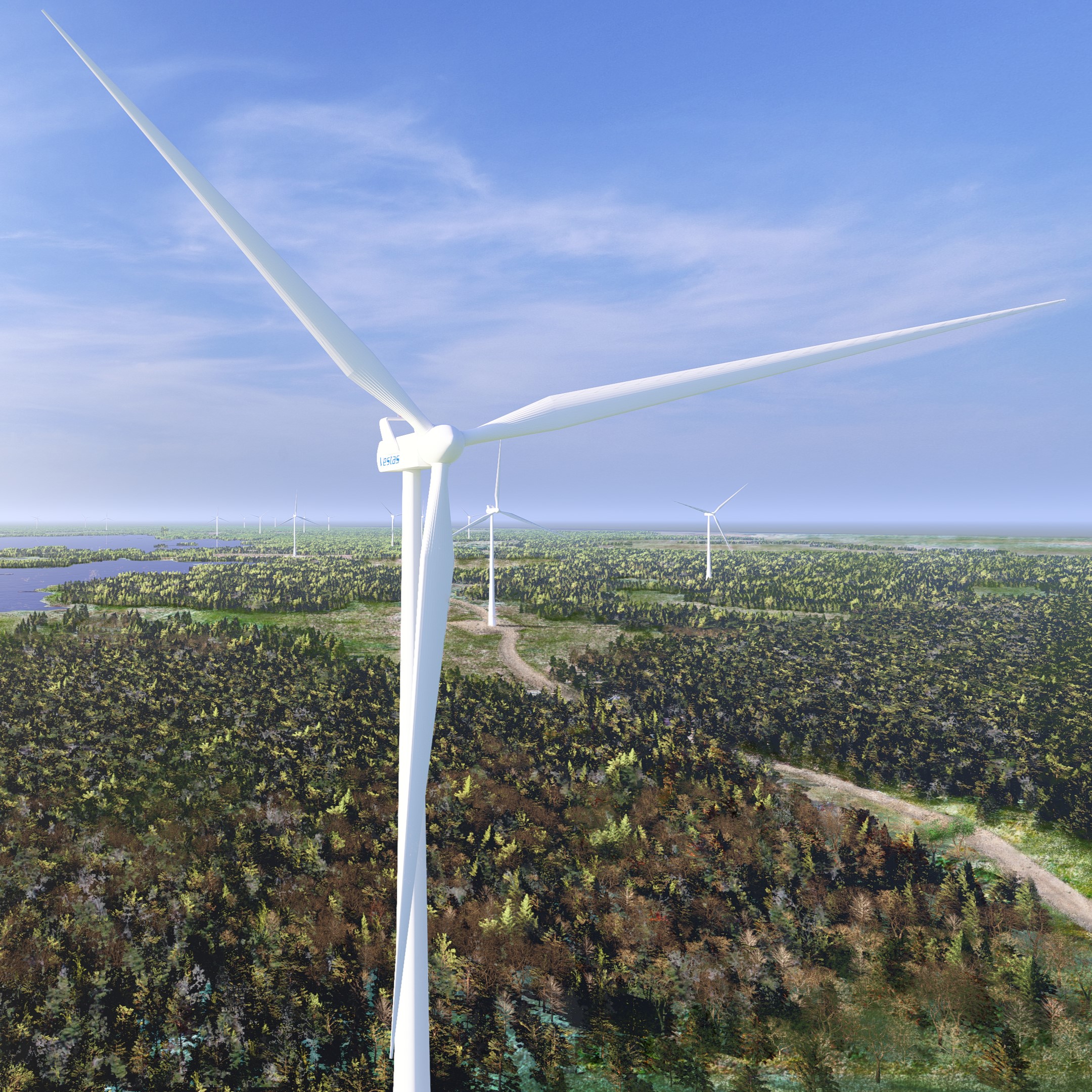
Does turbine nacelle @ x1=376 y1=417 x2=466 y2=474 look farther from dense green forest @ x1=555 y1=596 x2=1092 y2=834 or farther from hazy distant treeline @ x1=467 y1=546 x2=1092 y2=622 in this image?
hazy distant treeline @ x1=467 y1=546 x2=1092 y2=622

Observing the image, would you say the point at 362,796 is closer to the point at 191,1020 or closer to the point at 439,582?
the point at 191,1020

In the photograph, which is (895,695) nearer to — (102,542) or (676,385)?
(676,385)

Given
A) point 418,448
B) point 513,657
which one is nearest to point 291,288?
point 418,448

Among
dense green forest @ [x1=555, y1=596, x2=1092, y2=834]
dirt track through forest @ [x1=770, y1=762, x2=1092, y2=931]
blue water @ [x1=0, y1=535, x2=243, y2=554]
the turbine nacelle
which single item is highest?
the turbine nacelle

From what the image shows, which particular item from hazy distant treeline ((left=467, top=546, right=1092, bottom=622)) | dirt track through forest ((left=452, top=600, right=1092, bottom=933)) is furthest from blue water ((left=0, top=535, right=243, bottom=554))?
dirt track through forest ((left=452, top=600, right=1092, bottom=933))

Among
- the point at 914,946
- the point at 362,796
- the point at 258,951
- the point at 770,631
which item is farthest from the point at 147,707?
the point at 770,631

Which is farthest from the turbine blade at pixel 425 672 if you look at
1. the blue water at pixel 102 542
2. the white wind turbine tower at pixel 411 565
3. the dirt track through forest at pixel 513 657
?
the blue water at pixel 102 542
